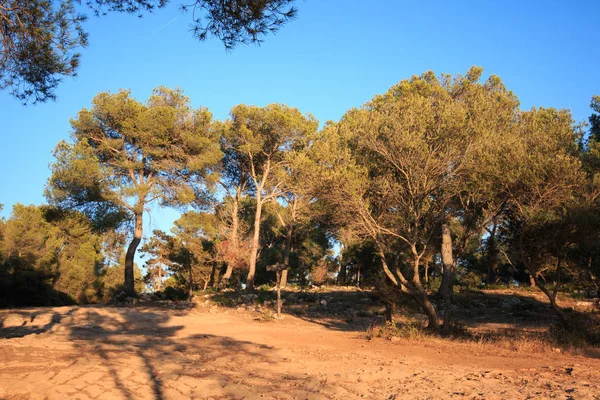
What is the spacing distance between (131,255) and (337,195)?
12.5 m

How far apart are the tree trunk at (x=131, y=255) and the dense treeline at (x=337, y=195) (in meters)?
0.06

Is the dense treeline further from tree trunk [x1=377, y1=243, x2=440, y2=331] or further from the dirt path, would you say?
the dirt path

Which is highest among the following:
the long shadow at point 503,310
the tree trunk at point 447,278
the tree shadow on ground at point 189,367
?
the tree trunk at point 447,278

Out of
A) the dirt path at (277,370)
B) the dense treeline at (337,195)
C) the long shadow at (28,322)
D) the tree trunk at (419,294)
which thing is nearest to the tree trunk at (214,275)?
the dense treeline at (337,195)

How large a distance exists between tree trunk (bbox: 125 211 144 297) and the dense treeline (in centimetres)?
6

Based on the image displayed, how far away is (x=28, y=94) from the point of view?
7.72m

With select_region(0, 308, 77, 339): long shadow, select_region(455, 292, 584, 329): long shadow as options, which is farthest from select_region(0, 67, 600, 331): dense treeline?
select_region(0, 308, 77, 339): long shadow

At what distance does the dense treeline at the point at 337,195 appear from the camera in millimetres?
11023

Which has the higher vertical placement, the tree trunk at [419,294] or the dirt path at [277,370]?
the tree trunk at [419,294]

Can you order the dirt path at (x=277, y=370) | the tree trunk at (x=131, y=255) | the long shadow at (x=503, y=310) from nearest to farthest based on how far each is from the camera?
the dirt path at (x=277, y=370) < the long shadow at (x=503, y=310) < the tree trunk at (x=131, y=255)

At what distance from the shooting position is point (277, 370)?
7359 mm

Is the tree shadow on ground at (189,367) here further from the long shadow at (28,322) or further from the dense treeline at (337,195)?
the dense treeline at (337,195)

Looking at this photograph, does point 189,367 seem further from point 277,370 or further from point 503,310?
point 503,310

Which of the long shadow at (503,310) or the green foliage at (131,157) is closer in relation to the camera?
the long shadow at (503,310)
